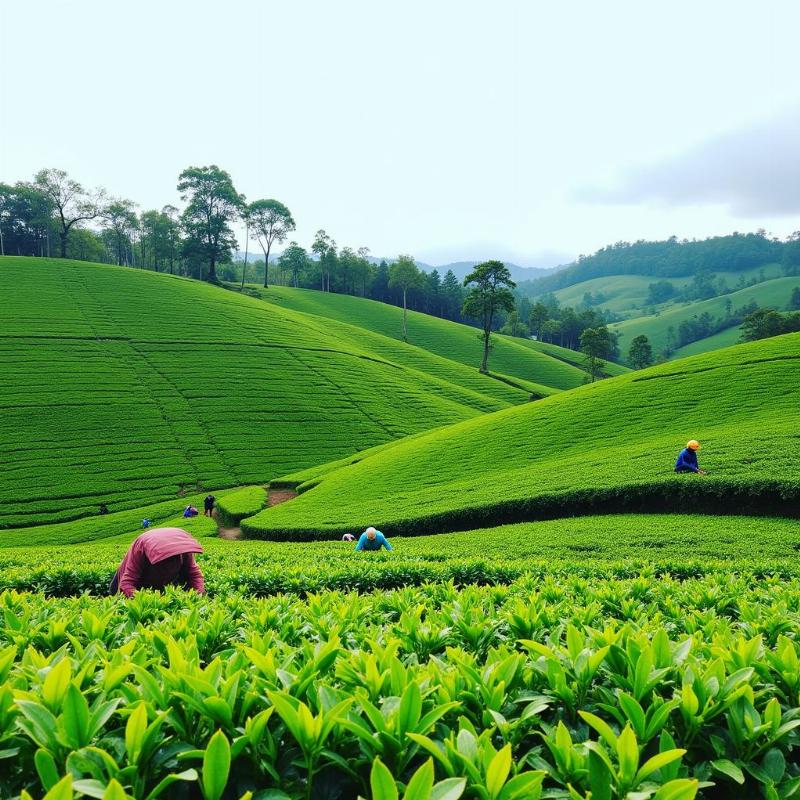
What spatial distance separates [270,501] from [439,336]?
68.2 m

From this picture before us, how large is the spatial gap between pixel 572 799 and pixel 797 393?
91.3 ft

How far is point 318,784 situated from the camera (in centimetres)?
203

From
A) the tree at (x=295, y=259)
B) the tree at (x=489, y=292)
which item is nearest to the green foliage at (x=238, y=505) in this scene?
the tree at (x=489, y=292)

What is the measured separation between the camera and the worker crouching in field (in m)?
6.54

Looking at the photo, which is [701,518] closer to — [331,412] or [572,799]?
[572,799]

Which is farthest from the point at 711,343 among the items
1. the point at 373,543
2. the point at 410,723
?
the point at 410,723

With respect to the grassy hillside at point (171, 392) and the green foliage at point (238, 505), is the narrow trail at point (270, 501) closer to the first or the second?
the green foliage at point (238, 505)

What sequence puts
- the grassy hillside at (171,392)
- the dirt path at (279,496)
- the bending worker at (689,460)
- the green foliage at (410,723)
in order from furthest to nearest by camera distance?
the grassy hillside at (171,392), the dirt path at (279,496), the bending worker at (689,460), the green foliage at (410,723)

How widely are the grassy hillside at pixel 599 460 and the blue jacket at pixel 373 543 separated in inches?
233

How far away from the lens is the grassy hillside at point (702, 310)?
159m

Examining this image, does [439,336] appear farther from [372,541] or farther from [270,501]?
[372,541]

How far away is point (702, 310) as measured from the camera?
563 feet

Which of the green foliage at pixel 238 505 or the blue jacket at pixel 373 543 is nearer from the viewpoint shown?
the blue jacket at pixel 373 543

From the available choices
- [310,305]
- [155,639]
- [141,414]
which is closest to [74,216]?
[310,305]
